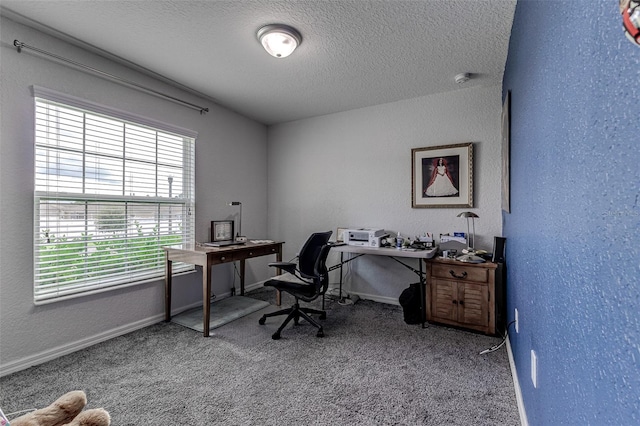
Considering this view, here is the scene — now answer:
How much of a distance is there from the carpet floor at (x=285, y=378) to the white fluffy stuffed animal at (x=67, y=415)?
1.86ft

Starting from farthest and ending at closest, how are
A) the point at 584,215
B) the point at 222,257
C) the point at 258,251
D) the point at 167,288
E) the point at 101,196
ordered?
the point at 258,251 → the point at 167,288 → the point at 222,257 → the point at 101,196 → the point at 584,215

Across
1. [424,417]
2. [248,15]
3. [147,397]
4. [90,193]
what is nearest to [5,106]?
[90,193]

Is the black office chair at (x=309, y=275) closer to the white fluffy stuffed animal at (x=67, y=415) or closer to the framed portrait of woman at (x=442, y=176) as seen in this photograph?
the framed portrait of woman at (x=442, y=176)

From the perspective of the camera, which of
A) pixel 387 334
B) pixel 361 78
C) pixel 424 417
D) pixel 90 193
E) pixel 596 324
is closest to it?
pixel 596 324

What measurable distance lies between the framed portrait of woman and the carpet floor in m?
1.43

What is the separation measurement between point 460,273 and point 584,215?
2.16 metres

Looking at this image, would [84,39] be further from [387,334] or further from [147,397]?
[387,334]

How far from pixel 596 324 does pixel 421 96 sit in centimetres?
327

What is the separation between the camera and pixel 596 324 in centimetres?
63

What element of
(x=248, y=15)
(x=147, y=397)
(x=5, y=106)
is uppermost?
(x=248, y=15)

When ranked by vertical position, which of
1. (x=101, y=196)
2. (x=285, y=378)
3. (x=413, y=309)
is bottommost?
(x=285, y=378)

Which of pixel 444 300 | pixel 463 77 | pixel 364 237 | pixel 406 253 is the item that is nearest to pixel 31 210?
pixel 364 237

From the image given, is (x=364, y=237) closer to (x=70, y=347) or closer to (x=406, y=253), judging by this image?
(x=406, y=253)

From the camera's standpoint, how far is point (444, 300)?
273cm
